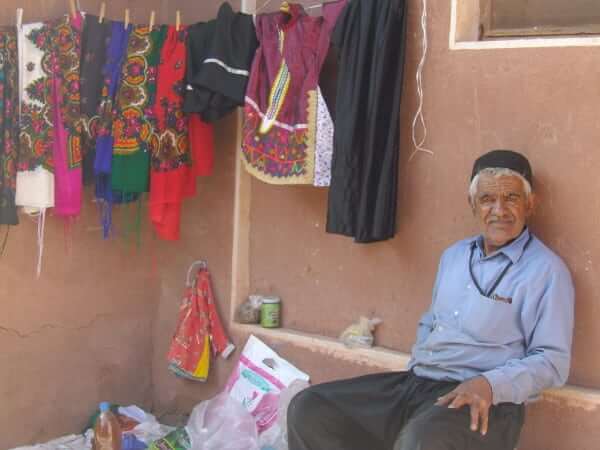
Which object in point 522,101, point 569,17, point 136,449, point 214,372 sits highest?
point 569,17

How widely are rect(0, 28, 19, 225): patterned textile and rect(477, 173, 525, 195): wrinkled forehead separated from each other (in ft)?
6.58

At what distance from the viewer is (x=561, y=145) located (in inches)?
122

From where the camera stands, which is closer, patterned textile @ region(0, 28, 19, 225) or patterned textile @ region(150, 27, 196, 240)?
patterned textile @ region(0, 28, 19, 225)

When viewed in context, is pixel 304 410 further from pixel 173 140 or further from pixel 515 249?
pixel 173 140

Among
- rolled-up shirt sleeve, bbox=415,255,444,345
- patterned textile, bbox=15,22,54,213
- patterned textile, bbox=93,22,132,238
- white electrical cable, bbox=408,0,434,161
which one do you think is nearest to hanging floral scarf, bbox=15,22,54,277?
patterned textile, bbox=15,22,54,213

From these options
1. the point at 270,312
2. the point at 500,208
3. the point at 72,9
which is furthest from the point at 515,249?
the point at 72,9

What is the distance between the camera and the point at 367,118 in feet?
11.1

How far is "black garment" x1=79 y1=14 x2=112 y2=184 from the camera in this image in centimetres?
369

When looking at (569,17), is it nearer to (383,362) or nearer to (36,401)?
(383,362)

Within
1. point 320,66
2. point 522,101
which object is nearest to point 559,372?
point 522,101

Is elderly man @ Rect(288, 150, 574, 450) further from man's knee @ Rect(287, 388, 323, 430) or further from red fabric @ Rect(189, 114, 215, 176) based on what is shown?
red fabric @ Rect(189, 114, 215, 176)

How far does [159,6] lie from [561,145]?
2314 millimetres

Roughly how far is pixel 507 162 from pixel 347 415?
3.63ft

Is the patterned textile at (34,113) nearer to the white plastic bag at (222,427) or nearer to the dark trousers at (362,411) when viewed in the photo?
the white plastic bag at (222,427)
